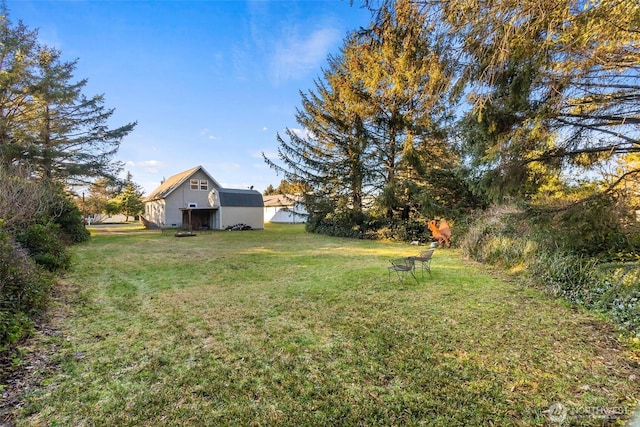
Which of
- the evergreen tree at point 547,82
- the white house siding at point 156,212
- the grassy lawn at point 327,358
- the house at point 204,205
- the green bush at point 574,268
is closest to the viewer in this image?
the grassy lawn at point 327,358

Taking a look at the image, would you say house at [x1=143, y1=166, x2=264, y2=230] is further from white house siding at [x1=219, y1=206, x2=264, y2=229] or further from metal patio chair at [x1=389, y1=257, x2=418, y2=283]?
metal patio chair at [x1=389, y1=257, x2=418, y2=283]

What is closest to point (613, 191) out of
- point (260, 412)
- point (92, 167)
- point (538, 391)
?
point (538, 391)

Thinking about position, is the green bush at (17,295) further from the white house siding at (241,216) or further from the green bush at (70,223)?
the white house siding at (241,216)

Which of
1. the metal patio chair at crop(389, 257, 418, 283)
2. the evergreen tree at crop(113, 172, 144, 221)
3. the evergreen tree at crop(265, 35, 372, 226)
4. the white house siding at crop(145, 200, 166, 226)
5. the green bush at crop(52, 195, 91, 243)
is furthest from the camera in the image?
the evergreen tree at crop(113, 172, 144, 221)

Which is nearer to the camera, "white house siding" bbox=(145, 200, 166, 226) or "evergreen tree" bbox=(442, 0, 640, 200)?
"evergreen tree" bbox=(442, 0, 640, 200)

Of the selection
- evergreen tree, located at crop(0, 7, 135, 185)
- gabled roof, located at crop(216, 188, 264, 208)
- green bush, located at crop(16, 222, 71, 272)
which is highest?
evergreen tree, located at crop(0, 7, 135, 185)

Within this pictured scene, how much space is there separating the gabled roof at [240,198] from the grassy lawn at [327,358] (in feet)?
61.6

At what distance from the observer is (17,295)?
4.37m

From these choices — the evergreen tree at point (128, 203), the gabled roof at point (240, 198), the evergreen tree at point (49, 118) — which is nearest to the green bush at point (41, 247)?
the evergreen tree at point (49, 118)

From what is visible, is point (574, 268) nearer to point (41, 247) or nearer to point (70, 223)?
point (41, 247)

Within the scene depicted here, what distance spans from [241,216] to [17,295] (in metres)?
21.3

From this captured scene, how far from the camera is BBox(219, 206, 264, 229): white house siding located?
24656mm

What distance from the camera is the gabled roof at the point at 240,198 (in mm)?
24844

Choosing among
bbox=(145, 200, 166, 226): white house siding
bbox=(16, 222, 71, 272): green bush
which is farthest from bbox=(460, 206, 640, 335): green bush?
bbox=(145, 200, 166, 226): white house siding
